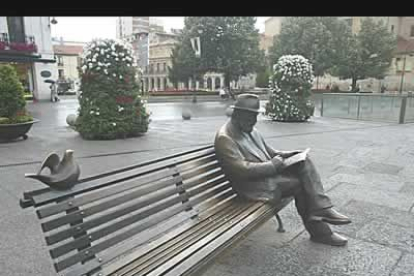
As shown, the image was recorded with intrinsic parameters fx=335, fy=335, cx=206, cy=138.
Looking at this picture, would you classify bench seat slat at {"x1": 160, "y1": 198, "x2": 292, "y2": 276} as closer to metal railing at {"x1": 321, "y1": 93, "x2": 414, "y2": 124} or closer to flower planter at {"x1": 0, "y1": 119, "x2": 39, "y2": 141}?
flower planter at {"x1": 0, "y1": 119, "x2": 39, "y2": 141}

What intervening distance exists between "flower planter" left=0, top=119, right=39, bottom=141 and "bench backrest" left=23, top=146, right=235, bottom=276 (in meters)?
7.16

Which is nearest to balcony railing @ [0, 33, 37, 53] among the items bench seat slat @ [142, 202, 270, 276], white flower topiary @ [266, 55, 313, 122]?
white flower topiary @ [266, 55, 313, 122]

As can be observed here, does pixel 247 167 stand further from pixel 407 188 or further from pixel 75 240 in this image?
pixel 407 188

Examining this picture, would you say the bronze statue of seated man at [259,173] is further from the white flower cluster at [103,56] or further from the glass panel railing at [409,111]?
the glass panel railing at [409,111]

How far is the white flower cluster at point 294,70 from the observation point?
1297 cm

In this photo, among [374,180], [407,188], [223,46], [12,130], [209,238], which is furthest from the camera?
[223,46]

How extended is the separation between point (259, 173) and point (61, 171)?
1599 mm

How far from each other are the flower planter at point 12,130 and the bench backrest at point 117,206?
7.16 metres

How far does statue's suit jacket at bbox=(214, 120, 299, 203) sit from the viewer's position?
2.88 m

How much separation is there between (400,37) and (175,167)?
63.7 meters

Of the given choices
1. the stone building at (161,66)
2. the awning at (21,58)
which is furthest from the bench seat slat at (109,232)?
the stone building at (161,66)

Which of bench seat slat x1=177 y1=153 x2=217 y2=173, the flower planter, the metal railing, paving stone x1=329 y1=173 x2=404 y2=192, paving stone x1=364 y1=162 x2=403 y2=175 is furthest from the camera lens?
the metal railing

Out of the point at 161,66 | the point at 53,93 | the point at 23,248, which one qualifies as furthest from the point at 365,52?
the point at 161,66

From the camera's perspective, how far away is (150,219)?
2.41 meters
